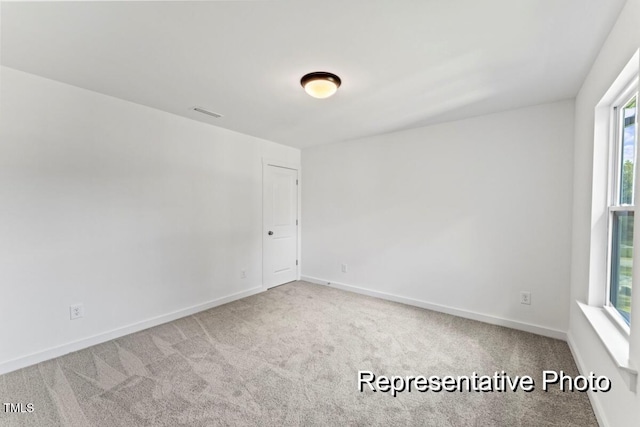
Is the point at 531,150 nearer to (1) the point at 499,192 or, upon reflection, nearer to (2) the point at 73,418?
(1) the point at 499,192

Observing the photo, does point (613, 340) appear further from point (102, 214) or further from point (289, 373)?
point (102, 214)

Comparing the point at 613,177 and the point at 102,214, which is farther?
the point at 102,214

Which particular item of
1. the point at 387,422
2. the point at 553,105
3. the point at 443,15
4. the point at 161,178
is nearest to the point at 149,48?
the point at 161,178

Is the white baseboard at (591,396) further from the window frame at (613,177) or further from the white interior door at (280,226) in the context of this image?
the white interior door at (280,226)

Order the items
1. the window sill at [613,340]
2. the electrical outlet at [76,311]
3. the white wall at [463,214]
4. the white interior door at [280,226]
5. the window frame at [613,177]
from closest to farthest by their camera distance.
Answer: the window sill at [613,340], the window frame at [613,177], the electrical outlet at [76,311], the white wall at [463,214], the white interior door at [280,226]

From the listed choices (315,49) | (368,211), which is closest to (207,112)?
(315,49)

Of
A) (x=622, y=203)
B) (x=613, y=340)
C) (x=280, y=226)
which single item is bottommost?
Result: (x=613, y=340)

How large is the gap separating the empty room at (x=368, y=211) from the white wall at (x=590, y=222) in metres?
0.02

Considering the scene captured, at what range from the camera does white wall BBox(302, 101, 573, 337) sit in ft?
8.78

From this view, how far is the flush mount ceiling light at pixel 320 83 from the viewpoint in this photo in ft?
6.93

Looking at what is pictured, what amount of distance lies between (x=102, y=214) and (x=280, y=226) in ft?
7.71

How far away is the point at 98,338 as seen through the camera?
8.28 ft

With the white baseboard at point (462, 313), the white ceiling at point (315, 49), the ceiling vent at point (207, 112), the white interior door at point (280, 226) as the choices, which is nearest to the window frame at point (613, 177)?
the white ceiling at point (315, 49)

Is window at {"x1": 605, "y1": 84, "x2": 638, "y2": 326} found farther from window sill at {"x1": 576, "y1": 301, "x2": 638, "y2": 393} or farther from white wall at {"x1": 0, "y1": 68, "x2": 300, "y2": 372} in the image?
white wall at {"x1": 0, "y1": 68, "x2": 300, "y2": 372}
